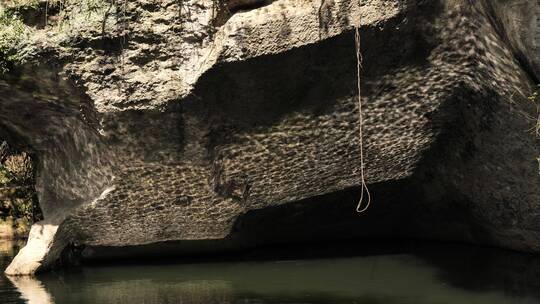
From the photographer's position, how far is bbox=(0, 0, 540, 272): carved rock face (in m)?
5.27

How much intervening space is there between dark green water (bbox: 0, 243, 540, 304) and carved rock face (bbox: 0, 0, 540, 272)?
0.33 meters

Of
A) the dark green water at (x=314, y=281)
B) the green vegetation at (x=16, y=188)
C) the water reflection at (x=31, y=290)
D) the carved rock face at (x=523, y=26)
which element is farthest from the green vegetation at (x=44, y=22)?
the green vegetation at (x=16, y=188)

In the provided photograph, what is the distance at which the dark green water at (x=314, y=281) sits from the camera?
504 centimetres

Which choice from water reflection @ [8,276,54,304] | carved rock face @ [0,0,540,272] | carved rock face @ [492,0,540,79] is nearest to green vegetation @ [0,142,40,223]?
carved rock face @ [0,0,540,272]

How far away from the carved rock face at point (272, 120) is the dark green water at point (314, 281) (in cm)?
33

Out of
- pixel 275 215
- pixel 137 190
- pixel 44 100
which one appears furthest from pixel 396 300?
pixel 44 100

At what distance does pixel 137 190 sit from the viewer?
6.05m

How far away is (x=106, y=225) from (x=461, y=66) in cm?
345

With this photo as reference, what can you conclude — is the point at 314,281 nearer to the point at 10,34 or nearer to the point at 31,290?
the point at 31,290

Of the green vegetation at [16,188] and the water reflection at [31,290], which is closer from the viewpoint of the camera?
the water reflection at [31,290]

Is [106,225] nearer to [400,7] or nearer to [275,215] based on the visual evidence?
[275,215]

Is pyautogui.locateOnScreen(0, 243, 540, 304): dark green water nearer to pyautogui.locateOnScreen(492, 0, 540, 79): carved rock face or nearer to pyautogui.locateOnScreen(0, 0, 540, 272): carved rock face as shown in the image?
pyautogui.locateOnScreen(0, 0, 540, 272): carved rock face

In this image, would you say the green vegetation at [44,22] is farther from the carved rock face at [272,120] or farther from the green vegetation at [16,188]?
the green vegetation at [16,188]

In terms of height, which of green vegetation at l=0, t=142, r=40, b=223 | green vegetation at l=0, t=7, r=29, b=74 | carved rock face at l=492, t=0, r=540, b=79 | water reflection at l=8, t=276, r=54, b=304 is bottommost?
water reflection at l=8, t=276, r=54, b=304
